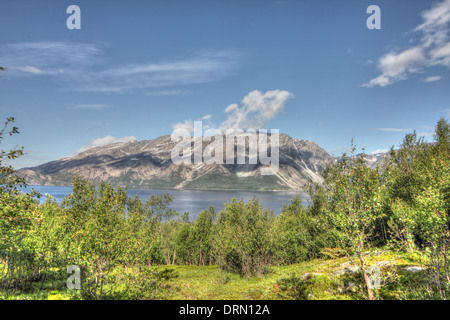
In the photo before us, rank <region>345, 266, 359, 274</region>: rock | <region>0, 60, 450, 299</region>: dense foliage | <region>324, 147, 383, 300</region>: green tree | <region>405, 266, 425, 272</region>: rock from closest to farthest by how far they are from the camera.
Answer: <region>0, 60, 450, 299</region>: dense foliage < <region>324, 147, 383, 300</region>: green tree < <region>405, 266, 425, 272</region>: rock < <region>345, 266, 359, 274</region>: rock

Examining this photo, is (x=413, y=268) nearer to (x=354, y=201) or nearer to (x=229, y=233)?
(x=354, y=201)

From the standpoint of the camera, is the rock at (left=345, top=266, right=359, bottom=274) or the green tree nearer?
the green tree

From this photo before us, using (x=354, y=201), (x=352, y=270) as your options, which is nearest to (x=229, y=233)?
(x=352, y=270)

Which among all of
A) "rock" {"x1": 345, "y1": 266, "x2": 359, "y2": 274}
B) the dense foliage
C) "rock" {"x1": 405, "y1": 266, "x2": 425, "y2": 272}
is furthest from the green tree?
"rock" {"x1": 345, "y1": 266, "x2": 359, "y2": 274}

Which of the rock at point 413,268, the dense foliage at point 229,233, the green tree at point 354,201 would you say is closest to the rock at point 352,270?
the dense foliage at point 229,233

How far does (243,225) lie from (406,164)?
1788 inches

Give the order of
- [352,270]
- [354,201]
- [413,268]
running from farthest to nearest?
[352,270] < [413,268] < [354,201]

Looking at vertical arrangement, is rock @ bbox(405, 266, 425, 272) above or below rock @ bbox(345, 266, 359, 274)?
above

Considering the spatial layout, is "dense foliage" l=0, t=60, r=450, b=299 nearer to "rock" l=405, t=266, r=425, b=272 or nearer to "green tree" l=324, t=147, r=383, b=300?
"green tree" l=324, t=147, r=383, b=300

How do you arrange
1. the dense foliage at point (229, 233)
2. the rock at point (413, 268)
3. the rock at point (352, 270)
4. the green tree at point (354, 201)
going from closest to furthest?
the dense foliage at point (229, 233), the green tree at point (354, 201), the rock at point (413, 268), the rock at point (352, 270)

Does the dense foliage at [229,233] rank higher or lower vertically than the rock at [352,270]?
higher

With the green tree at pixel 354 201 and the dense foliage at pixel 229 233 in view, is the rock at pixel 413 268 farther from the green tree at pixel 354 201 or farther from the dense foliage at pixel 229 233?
the green tree at pixel 354 201

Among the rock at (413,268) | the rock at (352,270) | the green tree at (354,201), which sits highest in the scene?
the green tree at (354,201)
